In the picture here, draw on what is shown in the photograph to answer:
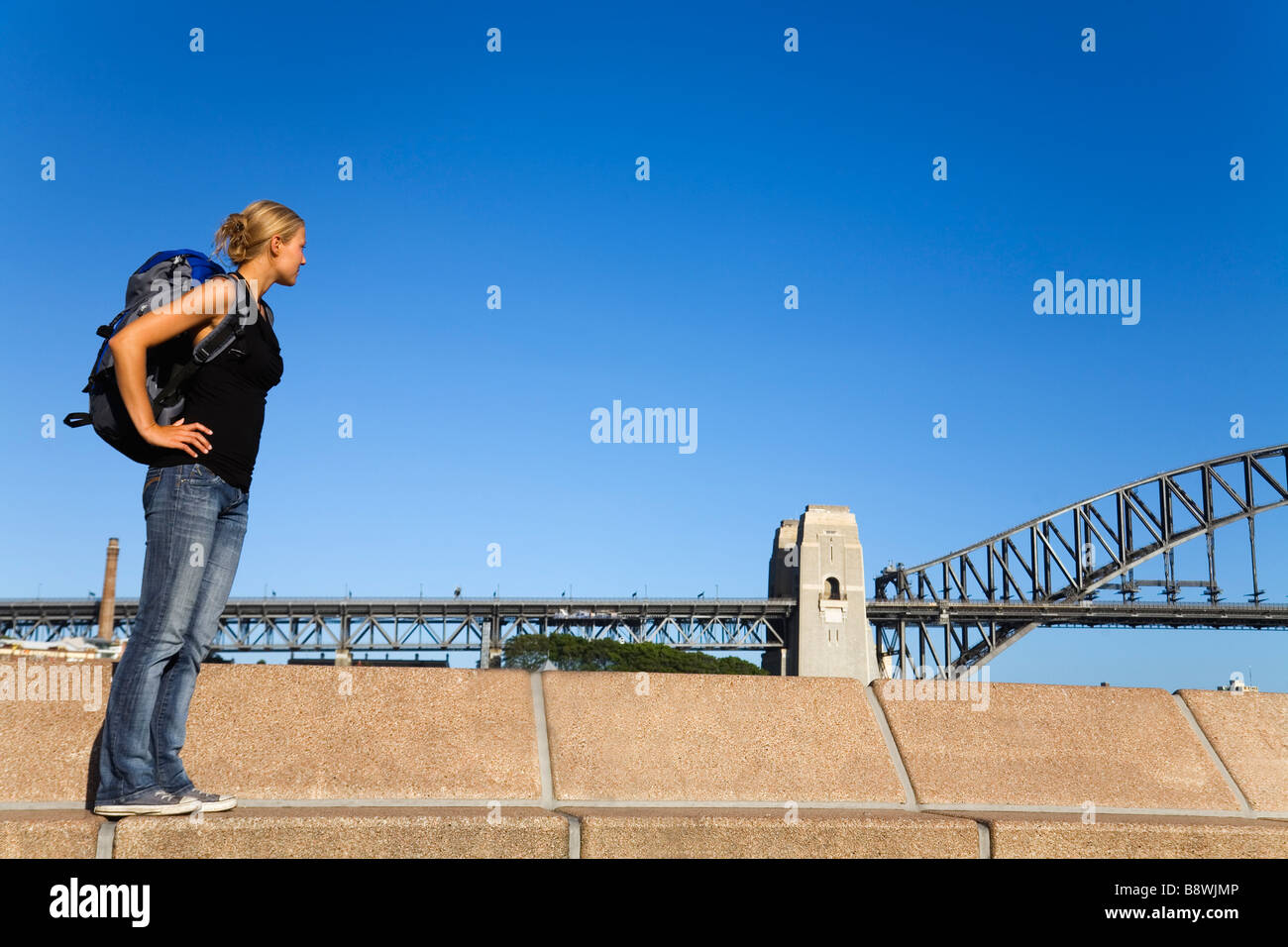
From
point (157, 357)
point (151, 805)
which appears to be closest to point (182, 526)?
point (157, 357)

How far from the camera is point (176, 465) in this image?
3.49m

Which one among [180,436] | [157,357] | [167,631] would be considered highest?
[157,357]

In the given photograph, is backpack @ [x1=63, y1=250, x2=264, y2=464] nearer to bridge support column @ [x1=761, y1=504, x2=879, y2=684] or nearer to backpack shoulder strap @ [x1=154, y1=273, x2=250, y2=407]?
backpack shoulder strap @ [x1=154, y1=273, x2=250, y2=407]

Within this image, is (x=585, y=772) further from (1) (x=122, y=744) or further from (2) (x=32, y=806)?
(2) (x=32, y=806)

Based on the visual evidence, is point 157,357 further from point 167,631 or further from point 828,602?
point 828,602

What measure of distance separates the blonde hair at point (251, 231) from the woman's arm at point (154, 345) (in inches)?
11.7

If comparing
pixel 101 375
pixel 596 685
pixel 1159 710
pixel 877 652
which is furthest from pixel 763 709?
pixel 877 652

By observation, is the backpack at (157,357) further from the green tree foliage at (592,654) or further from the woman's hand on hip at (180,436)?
the green tree foliage at (592,654)

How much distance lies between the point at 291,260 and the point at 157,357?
586mm

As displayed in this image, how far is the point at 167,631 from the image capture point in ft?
11.3

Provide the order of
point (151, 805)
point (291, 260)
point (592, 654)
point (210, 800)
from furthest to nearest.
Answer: point (592, 654) → point (291, 260) → point (210, 800) → point (151, 805)

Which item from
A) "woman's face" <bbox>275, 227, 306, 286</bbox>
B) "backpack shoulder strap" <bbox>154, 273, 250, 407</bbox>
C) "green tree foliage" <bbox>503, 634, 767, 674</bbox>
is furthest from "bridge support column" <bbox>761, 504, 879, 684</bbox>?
"backpack shoulder strap" <bbox>154, 273, 250, 407</bbox>
